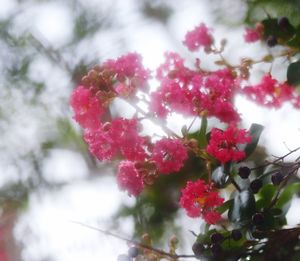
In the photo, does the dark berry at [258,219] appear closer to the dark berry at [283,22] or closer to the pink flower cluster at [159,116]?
the pink flower cluster at [159,116]

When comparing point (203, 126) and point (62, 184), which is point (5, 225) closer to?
point (62, 184)

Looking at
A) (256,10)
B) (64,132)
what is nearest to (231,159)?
(256,10)

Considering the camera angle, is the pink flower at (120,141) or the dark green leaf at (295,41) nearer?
the pink flower at (120,141)

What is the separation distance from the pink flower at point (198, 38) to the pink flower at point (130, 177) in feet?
1.83

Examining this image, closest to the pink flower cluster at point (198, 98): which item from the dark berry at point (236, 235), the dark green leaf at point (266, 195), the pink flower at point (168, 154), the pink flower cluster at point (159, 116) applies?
the pink flower cluster at point (159, 116)

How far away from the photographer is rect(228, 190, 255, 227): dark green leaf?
127cm

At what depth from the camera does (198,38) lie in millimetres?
1646

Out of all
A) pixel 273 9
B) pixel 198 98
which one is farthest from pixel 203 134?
pixel 273 9

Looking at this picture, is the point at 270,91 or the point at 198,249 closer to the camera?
the point at 198,249

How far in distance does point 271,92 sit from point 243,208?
0.51m

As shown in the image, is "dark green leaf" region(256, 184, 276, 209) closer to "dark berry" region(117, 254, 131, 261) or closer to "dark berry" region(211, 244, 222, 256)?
A: "dark berry" region(211, 244, 222, 256)

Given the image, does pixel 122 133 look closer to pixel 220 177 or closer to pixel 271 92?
pixel 220 177

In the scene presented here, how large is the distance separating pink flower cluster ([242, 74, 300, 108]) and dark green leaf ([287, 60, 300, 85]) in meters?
0.19

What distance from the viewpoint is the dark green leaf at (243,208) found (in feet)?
4.17
